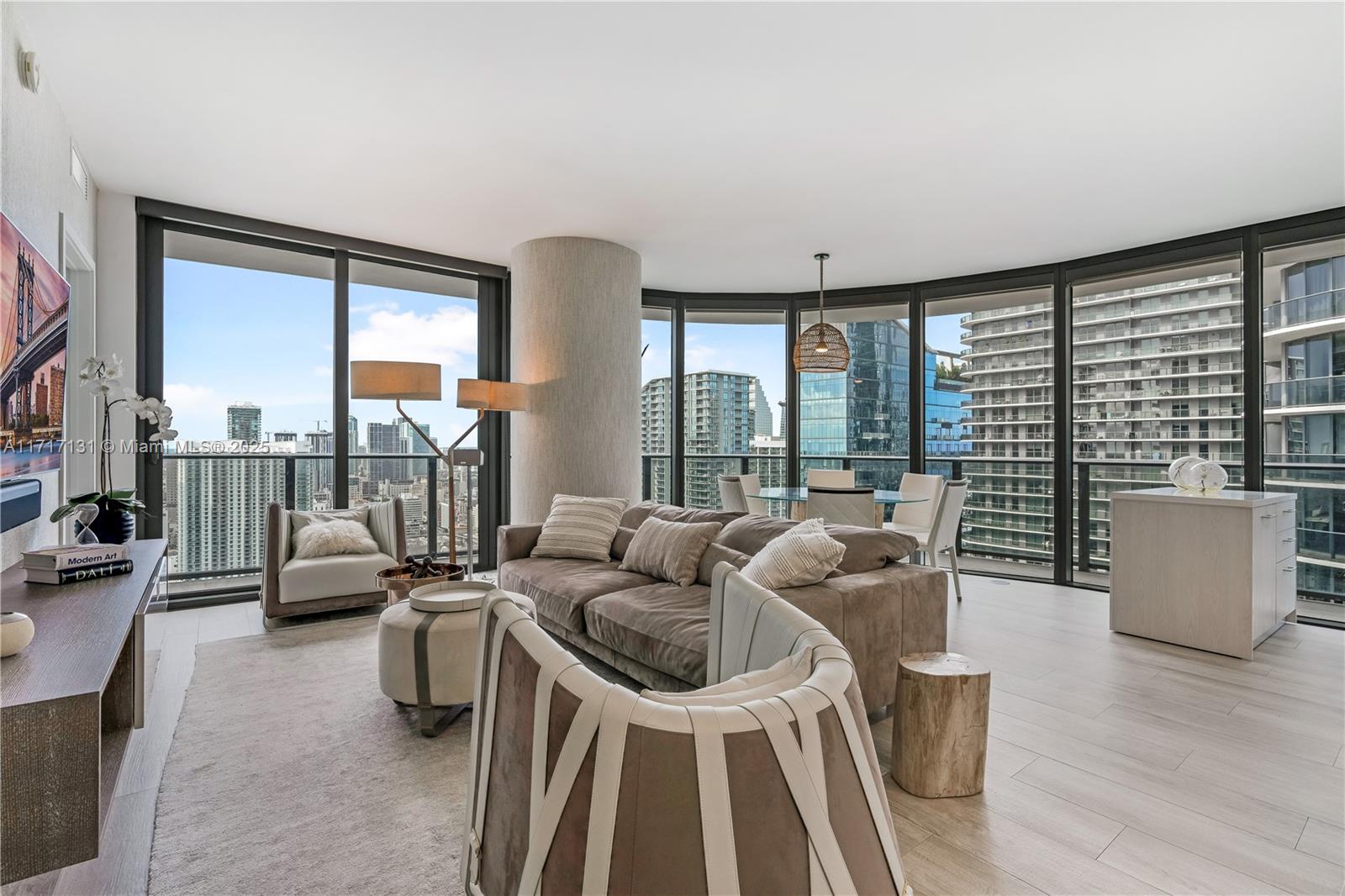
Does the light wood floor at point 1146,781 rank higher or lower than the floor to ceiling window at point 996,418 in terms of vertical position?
lower

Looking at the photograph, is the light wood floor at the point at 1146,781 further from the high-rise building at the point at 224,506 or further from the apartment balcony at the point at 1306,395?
the high-rise building at the point at 224,506

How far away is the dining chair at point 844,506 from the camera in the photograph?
14.4 ft

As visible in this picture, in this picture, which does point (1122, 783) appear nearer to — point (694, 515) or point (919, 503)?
point (694, 515)

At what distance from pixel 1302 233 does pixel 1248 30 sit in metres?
2.81

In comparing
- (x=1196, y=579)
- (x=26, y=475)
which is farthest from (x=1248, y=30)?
(x=26, y=475)

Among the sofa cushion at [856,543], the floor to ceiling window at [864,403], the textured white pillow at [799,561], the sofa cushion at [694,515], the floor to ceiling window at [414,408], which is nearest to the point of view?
the textured white pillow at [799,561]

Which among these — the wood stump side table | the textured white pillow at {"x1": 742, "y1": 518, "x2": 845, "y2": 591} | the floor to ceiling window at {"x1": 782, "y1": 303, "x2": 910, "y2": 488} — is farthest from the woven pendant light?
the wood stump side table

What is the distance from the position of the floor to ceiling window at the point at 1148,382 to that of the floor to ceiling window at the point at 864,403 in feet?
4.92

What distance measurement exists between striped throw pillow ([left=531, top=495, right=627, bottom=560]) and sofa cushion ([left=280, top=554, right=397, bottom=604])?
1.06m

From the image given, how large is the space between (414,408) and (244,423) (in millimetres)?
1255

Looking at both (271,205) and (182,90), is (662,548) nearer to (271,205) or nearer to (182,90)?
(182,90)

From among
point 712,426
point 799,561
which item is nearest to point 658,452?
point 712,426

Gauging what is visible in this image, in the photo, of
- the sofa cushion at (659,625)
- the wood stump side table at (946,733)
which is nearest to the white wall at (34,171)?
the sofa cushion at (659,625)

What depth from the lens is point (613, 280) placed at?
516 centimetres
